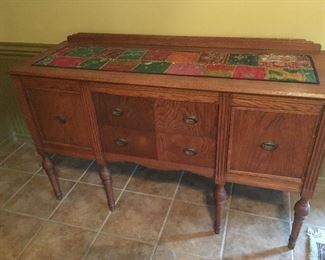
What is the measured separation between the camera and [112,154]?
4.77 ft

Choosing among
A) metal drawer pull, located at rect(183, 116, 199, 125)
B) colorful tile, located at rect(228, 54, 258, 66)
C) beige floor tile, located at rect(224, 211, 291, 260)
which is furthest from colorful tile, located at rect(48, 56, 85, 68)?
beige floor tile, located at rect(224, 211, 291, 260)

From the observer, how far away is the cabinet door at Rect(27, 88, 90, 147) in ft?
4.44

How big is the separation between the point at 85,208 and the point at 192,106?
964mm

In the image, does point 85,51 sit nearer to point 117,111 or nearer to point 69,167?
point 117,111

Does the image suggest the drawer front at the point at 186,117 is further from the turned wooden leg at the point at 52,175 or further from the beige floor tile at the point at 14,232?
the beige floor tile at the point at 14,232

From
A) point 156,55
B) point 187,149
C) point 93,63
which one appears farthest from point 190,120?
point 93,63

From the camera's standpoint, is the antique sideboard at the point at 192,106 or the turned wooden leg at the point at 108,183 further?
the turned wooden leg at the point at 108,183

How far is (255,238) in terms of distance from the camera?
4.93ft

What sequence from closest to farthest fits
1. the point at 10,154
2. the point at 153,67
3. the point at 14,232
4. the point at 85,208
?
1. the point at 153,67
2. the point at 14,232
3. the point at 85,208
4. the point at 10,154

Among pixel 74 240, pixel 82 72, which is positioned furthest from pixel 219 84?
pixel 74 240

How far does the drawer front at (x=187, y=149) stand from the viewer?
4.11 feet

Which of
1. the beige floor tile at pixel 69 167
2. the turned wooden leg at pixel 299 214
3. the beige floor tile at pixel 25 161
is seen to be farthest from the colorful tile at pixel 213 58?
the beige floor tile at pixel 25 161

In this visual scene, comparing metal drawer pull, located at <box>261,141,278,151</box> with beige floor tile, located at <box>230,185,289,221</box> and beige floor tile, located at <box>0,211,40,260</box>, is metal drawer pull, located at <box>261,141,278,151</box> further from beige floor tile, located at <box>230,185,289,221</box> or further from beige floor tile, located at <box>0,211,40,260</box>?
beige floor tile, located at <box>0,211,40,260</box>

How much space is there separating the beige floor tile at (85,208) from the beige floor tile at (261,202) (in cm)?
72
